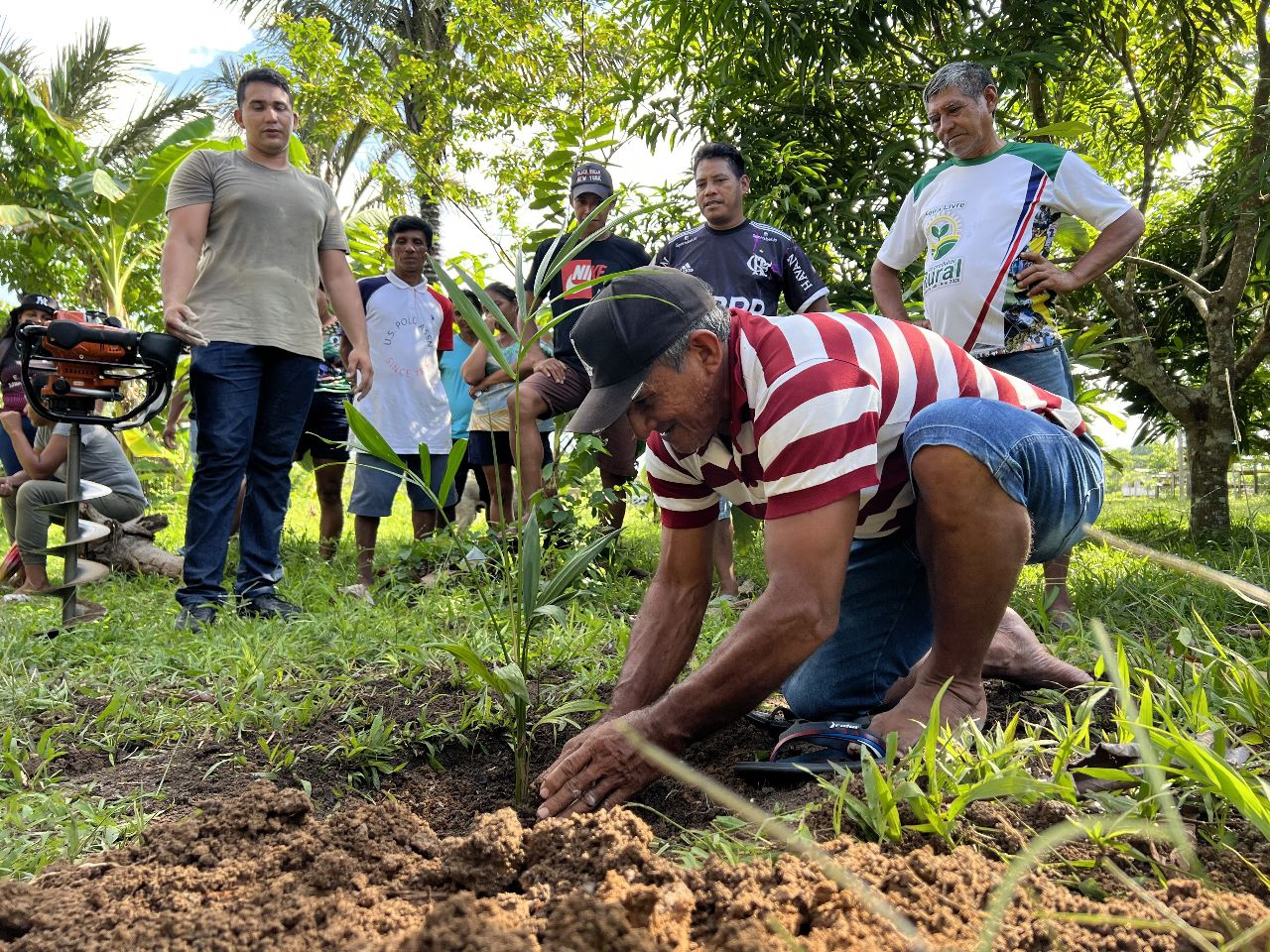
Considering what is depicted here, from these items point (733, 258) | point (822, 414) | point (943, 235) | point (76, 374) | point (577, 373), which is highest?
point (943, 235)

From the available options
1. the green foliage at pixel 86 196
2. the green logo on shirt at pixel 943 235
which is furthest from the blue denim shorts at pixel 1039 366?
the green foliage at pixel 86 196

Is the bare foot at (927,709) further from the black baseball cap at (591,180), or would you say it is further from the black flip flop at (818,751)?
the black baseball cap at (591,180)

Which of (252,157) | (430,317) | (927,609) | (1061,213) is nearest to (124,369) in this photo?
(252,157)

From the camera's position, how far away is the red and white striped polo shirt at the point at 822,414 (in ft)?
5.17

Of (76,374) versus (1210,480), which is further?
(1210,480)

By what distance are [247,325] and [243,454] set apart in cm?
46

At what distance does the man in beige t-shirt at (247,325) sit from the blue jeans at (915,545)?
2.10 meters

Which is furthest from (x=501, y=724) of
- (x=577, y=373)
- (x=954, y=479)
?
(x=577, y=373)

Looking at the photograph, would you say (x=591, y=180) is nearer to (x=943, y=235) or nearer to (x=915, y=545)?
(x=943, y=235)

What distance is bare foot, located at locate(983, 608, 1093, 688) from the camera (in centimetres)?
217

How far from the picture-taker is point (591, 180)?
437 centimetres

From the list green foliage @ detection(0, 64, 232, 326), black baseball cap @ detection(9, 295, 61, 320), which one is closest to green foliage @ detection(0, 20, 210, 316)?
green foliage @ detection(0, 64, 232, 326)

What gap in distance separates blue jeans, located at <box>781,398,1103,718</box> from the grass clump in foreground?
0.28 m

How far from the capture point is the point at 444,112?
926 centimetres
